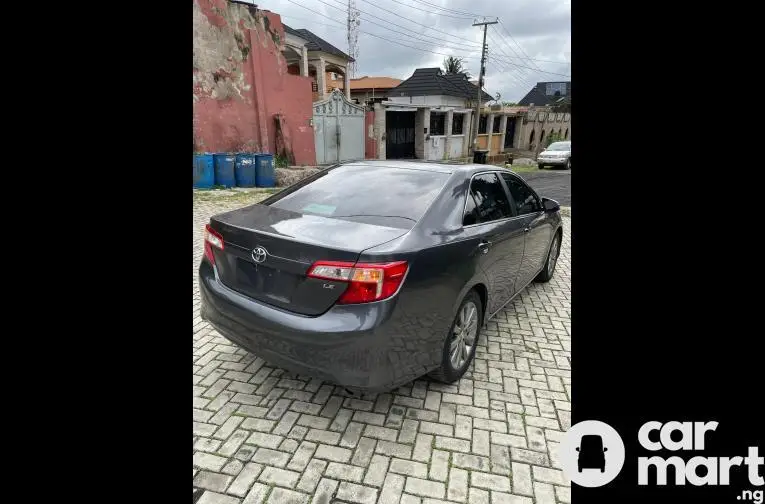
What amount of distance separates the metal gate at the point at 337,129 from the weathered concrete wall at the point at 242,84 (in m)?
1.23

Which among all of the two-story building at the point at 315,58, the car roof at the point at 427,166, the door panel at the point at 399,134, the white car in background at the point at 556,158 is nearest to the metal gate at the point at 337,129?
the door panel at the point at 399,134

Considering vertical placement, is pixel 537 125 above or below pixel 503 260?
above

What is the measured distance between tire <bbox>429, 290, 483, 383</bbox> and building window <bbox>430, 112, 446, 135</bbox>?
22.1m

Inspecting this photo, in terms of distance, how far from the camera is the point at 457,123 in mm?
26844

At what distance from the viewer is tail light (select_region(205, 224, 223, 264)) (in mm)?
2859

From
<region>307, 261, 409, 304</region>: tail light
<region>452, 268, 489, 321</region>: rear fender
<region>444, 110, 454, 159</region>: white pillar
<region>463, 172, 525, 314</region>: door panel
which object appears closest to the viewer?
<region>307, 261, 409, 304</region>: tail light

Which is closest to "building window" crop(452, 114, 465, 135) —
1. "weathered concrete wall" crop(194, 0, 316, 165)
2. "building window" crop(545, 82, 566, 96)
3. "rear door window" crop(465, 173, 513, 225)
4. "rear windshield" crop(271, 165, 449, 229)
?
"weathered concrete wall" crop(194, 0, 316, 165)

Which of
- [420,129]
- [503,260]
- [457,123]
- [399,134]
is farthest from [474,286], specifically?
[457,123]

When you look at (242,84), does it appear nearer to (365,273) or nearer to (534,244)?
(534,244)

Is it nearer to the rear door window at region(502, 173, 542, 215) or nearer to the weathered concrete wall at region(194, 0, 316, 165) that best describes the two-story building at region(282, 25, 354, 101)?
the weathered concrete wall at region(194, 0, 316, 165)

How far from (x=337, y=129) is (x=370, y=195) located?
15409mm

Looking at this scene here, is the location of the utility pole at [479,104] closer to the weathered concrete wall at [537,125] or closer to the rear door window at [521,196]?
the weathered concrete wall at [537,125]

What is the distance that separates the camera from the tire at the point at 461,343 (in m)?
2.88
